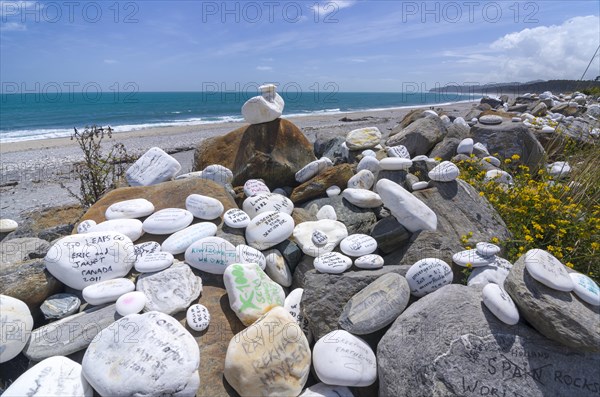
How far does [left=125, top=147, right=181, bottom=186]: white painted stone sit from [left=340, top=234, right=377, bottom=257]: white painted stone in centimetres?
249

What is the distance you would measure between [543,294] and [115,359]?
2.57m

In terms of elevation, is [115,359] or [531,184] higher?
[531,184]

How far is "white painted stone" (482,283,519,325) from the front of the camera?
2275 millimetres

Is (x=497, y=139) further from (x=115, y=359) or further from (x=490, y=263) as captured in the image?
(x=115, y=359)

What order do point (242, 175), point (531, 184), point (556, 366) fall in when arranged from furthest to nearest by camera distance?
point (242, 175)
point (531, 184)
point (556, 366)

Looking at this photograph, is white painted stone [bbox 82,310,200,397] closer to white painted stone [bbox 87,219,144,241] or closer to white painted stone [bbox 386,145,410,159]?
white painted stone [bbox 87,219,144,241]

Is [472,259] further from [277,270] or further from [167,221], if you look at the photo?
[167,221]

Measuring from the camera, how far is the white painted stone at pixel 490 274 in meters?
2.86

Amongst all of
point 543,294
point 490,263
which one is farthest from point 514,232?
point 543,294

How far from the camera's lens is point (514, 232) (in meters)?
3.55

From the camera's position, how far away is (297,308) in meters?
3.07

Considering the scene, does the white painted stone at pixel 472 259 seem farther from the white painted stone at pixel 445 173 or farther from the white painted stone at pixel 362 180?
the white painted stone at pixel 362 180

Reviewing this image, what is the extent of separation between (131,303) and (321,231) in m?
1.71

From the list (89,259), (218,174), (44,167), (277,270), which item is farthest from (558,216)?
(44,167)
